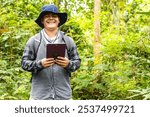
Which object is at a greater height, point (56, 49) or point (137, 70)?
point (56, 49)

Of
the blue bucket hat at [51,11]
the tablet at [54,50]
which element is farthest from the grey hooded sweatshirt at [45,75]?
the blue bucket hat at [51,11]

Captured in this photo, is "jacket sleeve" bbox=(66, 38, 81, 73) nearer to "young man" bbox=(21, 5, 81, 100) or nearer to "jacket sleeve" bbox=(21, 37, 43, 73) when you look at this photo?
"young man" bbox=(21, 5, 81, 100)

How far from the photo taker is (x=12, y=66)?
7.41 m

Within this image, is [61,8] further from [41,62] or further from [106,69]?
[41,62]

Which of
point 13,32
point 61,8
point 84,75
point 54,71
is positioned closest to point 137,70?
point 84,75

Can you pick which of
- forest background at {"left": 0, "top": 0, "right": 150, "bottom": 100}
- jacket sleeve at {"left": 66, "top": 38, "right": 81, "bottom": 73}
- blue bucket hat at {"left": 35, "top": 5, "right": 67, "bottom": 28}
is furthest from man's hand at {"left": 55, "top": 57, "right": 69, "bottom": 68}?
forest background at {"left": 0, "top": 0, "right": 150, "bottom": 100}

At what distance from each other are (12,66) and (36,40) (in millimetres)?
3683

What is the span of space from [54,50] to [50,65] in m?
0.15

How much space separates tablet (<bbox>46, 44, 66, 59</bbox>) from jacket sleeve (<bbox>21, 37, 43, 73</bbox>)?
5.5 inches

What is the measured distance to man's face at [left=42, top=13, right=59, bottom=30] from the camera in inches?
149

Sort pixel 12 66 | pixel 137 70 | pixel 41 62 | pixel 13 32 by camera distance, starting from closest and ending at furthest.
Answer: pixel 41 62
pixel 137 70
pixel 12 66
pixel 13 32

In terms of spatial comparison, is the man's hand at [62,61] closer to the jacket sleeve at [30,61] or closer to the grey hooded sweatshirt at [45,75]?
the grey hooded sweatshirt at [45,75]

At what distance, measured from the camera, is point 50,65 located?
372 centimetres

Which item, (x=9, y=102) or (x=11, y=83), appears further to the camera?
(x=11, y=83)
